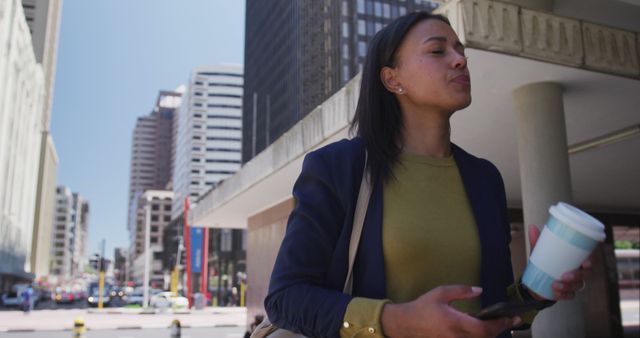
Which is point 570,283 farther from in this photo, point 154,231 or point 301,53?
point 154,231

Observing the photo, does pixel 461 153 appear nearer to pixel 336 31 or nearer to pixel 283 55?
pixel 336 31

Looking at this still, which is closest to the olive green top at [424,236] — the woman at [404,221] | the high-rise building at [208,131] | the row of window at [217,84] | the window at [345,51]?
the woman at [404,221]

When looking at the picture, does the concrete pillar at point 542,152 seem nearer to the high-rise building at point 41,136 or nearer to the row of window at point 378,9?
the row of window at point 378,9

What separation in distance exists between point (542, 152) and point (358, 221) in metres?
7.17

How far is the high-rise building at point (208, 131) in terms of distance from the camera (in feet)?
465

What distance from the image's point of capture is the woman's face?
5.34ft

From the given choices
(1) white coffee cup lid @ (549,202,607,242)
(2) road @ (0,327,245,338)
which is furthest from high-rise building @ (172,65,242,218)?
(1) white coffee cup lid @ (549,202,607,242)

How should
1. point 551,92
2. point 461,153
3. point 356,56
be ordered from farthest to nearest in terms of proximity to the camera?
point 356,56 < point 551,92 < point 461,153

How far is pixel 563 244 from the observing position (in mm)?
1251

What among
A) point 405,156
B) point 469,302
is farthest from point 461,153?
point 469,302

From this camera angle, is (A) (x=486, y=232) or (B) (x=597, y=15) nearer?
(A) (x=486, y=232)

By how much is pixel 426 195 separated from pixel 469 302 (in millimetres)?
294

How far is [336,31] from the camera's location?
75.7 m

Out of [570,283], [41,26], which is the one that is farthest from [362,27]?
[570,283]
